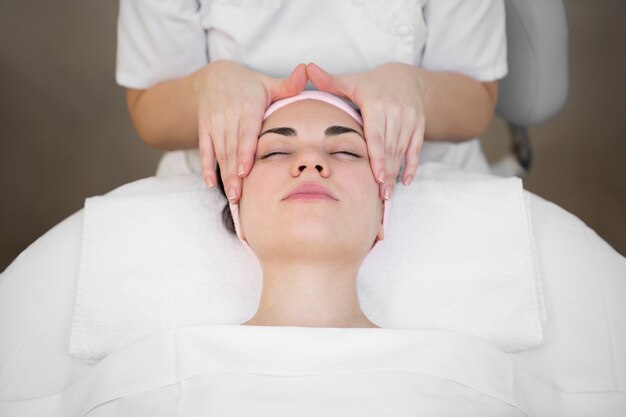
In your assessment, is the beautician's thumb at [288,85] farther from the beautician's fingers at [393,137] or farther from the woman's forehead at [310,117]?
the beautician's fingers at [393,137]

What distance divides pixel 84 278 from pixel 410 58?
746 millimetres

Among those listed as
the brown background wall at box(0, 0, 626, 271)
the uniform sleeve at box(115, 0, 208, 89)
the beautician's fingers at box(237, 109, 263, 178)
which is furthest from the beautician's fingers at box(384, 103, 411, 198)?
the brown background wall at box(0, 0, 626, 271)

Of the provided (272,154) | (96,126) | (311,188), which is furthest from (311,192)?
(96,126)

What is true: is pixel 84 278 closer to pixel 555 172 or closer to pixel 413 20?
pixel 413 20

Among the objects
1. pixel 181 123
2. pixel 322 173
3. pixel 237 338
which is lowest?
pixel 237 338

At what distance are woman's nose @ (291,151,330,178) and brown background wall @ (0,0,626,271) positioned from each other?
1.35 meters

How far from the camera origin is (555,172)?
262 cm

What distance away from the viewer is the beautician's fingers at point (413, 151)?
1430 mm

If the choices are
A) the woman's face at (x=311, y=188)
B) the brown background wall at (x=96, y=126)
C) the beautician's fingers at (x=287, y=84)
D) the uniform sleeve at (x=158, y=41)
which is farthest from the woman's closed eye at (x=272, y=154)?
the brown background wall at (x=96, y=126)

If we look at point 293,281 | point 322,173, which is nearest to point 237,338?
point 293,281

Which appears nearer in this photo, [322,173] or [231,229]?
[322,173]

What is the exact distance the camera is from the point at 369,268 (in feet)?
4.99

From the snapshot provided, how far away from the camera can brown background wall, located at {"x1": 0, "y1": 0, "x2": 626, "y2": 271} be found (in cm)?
257

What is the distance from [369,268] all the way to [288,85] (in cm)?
37
